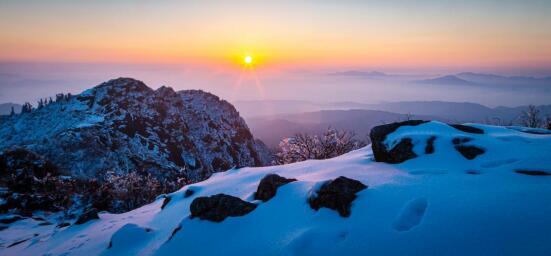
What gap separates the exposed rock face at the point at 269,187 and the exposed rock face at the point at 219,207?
0.57m

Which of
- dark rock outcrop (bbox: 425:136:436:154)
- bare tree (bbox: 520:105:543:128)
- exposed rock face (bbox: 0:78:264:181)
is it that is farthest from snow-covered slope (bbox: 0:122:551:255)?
exposed rock face (bbox: 0:78:264:181)

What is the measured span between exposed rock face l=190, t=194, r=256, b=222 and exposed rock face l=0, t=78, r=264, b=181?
163ft

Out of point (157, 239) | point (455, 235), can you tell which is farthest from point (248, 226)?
point (455, 235)

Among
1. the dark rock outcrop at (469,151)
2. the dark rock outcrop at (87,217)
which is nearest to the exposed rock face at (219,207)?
the dark rock outcrop at (469,151)

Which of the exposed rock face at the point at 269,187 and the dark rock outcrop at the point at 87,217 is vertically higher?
the exposed rock face at the point at 269,187

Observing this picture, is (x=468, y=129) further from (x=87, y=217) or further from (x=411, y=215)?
(x=87, y=217)

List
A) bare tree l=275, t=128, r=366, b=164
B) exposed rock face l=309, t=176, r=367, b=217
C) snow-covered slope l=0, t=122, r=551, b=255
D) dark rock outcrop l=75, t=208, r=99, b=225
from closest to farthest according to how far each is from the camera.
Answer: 1. snow-covered slope l=0, t=122, r=551, b=255
2. exposed rock face l=309, t=176, r=367, b=217
3. dark rock outcrop l=75, t=208, r=99, b=225
4. bare tree l=275, t=128, r=366, b=164

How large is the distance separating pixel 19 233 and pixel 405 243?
20.7 metres

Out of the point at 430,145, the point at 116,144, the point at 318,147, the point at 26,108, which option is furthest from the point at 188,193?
the point at 26,108

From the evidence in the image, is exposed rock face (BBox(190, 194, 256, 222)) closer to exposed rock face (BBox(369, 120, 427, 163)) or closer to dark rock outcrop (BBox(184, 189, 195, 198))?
dark rock outcrop (BBox(184, 189, 195, 198))

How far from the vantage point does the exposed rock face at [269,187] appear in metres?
9.82

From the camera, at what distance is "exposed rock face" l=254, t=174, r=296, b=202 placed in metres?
9.82

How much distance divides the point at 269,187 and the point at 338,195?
2652mm

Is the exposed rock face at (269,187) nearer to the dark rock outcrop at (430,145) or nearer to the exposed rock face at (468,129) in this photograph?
the dark rock outcrop at (430,145)
